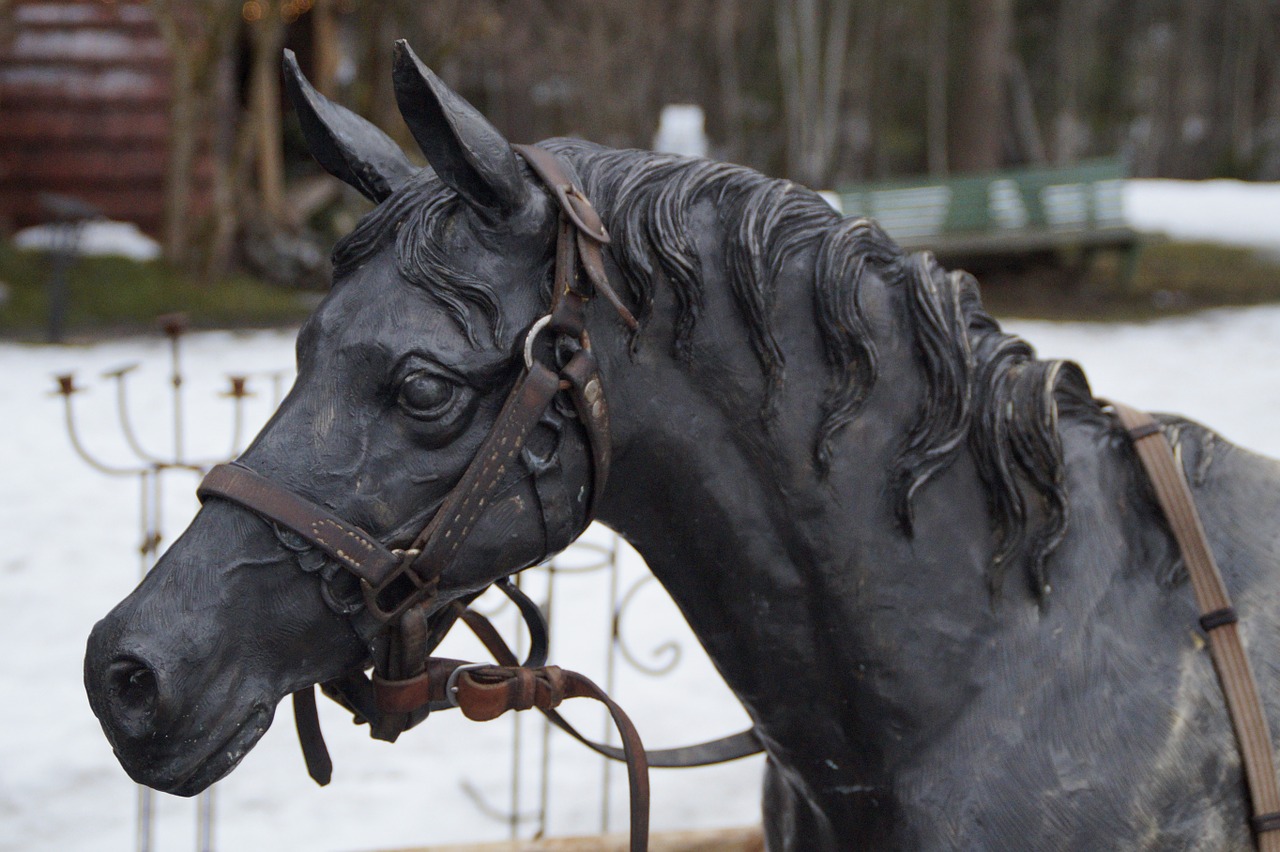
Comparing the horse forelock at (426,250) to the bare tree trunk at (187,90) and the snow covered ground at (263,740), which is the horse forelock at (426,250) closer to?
the snow covered ground at (263,740)

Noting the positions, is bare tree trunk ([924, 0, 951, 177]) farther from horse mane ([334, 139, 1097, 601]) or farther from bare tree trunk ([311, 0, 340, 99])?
horse mane ([334, 139, 1097, 601])

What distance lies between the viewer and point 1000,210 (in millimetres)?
11781

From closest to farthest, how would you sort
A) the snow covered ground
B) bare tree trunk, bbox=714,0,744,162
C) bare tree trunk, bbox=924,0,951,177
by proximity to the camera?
1. the snow covered ground
2. bare tree trunk, bbox=714,0,744,162
3. bare tree trunk, bbox=924,0,951,177

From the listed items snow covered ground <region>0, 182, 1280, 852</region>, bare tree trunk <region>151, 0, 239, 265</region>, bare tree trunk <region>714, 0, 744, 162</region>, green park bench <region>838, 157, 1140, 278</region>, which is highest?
bare tree trunk <region>714, 0, 744, 162</region>

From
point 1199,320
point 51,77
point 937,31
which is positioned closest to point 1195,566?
point 1199,320

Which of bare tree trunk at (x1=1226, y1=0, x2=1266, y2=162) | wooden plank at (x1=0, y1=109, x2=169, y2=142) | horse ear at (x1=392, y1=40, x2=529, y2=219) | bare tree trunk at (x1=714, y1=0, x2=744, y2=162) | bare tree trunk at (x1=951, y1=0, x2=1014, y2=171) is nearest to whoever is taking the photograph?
horse ear at (x1=392, y1=40, x2=529, y2=219)

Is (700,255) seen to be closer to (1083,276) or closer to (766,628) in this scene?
(766,628)

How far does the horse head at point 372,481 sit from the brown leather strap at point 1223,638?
0.73 metres

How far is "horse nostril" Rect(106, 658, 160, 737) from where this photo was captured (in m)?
1.21

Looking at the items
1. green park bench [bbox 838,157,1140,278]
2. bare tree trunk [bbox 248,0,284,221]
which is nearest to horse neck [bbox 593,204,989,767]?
bare tree trunk [bbox 248,0,284,221]

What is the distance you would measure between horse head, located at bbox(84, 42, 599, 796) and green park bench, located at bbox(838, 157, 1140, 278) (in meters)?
10.6

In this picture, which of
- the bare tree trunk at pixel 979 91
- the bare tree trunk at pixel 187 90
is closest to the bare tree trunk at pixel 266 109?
the bare tree trunk at pixel 187 90

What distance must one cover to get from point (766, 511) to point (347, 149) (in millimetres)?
659

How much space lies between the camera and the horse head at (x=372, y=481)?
122 centimetres
